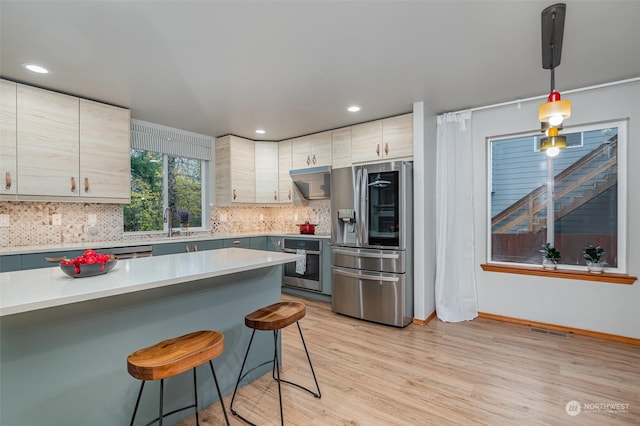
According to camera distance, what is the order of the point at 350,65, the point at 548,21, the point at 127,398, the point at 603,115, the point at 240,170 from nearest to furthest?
the point at 127,398
the point at 548,21
the point at 350,65
the point at 603,115
the point at 240,170

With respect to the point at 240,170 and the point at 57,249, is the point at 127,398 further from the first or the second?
the point at 240,170

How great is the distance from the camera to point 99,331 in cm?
146

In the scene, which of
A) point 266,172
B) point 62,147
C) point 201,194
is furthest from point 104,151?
point 266,172

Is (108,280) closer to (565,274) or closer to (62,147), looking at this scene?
(62,147)

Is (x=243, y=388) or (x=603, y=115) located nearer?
(x=243, y=388)

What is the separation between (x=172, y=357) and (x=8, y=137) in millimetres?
2766

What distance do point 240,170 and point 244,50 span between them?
251 cm

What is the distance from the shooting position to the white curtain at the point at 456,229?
3479 mm

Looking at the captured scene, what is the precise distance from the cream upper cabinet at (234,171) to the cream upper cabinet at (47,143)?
182 centimetres

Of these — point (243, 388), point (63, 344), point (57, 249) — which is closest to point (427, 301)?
point (243, 388)

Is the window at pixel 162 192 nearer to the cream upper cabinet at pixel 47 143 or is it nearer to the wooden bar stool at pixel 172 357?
the cream upper cabinet at pixel 47 143

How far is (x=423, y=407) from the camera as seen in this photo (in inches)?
75.3

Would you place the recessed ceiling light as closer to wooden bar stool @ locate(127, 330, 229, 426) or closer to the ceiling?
the ceiling

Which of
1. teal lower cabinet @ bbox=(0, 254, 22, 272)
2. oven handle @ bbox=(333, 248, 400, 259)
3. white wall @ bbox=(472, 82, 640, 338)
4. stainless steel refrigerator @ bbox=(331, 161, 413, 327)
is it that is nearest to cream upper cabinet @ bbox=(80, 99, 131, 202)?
teal lower cabinet @ bbox=(0, 254, 22, 272)
